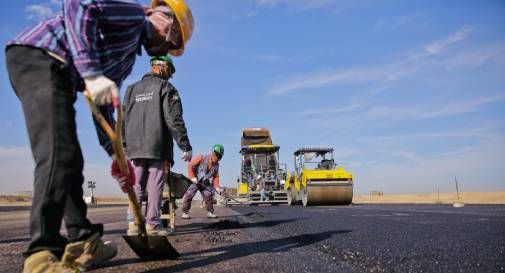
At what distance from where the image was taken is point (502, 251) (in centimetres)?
258

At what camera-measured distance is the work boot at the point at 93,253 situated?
6.64 ft

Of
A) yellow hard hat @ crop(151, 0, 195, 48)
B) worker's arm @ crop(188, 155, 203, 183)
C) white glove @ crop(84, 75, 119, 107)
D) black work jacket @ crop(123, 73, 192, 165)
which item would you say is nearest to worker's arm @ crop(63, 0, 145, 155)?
white glove @ crop(84, 75, 119, 107)

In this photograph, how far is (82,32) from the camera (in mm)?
1877

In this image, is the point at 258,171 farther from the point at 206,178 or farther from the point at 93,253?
the point at 93,253

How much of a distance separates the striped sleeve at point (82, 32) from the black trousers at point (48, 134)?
0.11 m

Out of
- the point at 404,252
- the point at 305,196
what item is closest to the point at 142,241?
the point at 404,252

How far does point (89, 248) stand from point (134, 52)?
110 centimetres

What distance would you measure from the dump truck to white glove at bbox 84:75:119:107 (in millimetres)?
17725

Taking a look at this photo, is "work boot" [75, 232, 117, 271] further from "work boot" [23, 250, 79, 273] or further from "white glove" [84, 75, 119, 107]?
"white glove" [84, 75, 119, 107]

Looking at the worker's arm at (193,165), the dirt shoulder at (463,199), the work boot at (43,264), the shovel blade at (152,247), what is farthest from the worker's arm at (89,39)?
the dirt shoulder at (463,199)

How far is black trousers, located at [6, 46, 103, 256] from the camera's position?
68.2 inches

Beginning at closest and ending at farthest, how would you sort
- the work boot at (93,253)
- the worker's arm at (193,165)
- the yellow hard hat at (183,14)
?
the work boot at (93,253) → the yellow hard hat at (183,14) → the worker's arm at (193,165)

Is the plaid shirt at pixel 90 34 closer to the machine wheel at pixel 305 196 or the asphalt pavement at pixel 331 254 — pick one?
the asphalt pavement at pixel 331 254

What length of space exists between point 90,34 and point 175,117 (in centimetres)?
184
